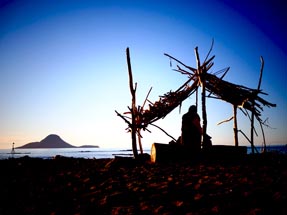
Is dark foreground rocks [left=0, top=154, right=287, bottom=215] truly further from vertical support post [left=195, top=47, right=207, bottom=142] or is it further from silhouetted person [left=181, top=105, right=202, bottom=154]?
silhouetted person [left=181, top=105, right=202, bottom=154]

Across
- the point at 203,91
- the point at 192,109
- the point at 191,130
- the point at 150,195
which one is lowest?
the point at 150,195

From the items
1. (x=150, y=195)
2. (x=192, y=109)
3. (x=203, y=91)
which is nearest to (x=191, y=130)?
(x=192, y=109)

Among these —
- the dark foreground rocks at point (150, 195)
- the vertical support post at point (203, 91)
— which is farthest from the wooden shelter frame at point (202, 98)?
the dark foreground rocks at point (150, 195)

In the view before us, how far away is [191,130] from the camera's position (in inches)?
370

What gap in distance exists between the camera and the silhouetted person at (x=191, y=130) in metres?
9.31

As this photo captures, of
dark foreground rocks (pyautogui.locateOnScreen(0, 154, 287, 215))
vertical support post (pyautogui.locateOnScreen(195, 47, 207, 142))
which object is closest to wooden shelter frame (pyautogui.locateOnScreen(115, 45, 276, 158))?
vertical support post (pyautogui.locateOnScreen(195, 47, 207, 142))

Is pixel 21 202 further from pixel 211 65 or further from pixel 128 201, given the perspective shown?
pixel 211 65

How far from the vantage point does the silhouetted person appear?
931cm

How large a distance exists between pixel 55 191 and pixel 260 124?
880 cm

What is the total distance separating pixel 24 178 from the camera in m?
6.85

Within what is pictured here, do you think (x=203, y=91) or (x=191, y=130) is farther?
(x=191, y=130)

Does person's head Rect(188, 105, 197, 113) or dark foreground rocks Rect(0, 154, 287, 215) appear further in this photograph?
person's head Rect(188, 105, 197, 113)

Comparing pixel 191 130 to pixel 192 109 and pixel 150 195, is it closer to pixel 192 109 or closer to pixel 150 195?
pixel 192 109

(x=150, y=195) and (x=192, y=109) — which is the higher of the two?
(x=192, y=109)
